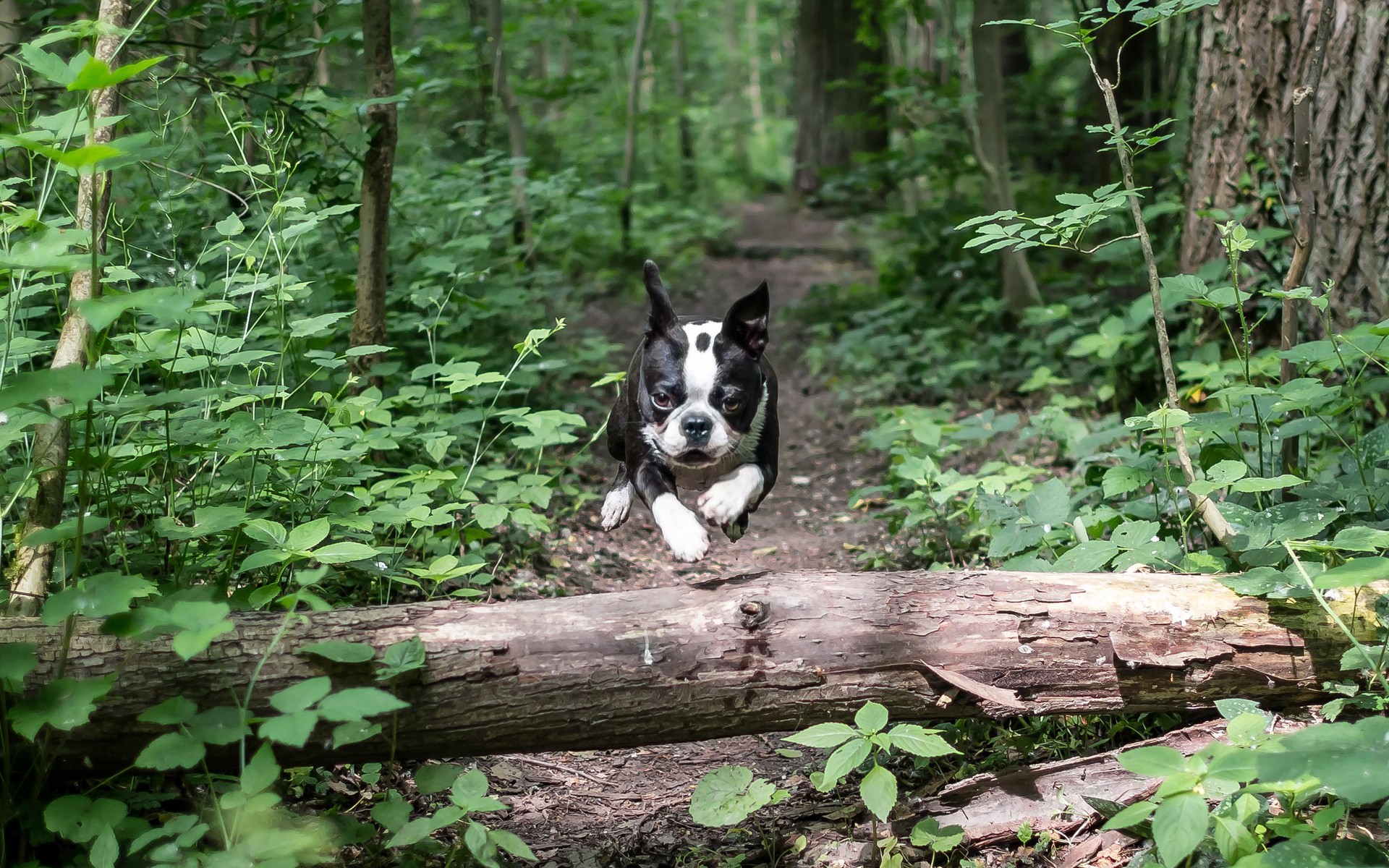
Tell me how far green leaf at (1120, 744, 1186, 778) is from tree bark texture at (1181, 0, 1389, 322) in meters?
3.31

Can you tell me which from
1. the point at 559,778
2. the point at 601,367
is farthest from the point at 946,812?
the point at 601,367

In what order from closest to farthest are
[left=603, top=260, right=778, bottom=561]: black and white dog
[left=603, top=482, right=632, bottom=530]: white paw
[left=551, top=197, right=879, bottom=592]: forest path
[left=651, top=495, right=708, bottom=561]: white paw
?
[left=651, top=495, right=708, bottom=561]: white paw < [left=603, top=260, right=778, bottom=561]: black and white dog < [left=603, top=482, right=632, bottom=530]: white paw < [left=551, top=197, right=879, bottom=592]: forest path

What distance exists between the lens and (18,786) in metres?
2.51

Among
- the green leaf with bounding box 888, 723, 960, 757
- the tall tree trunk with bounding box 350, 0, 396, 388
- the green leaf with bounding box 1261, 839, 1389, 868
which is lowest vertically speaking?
the green leaf with bounding box 888, 723, 960, 757

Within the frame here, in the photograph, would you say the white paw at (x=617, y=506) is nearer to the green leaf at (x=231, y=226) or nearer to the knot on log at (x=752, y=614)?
the knot on log at (x=752, y=614)

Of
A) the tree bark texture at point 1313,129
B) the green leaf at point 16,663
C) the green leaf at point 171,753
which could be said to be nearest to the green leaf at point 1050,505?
the tree bark texture at point 1313,129

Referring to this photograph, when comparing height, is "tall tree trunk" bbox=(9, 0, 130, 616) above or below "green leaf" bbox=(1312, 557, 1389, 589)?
above

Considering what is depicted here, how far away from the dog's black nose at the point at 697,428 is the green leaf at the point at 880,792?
1.60m

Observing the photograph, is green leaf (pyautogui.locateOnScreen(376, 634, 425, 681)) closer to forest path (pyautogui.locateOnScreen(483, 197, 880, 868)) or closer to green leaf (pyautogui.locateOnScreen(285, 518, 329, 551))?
green leaf (pyautogui.locateOnScreen(285, 518, 329, 551))

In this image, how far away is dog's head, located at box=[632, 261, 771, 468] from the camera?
3902mm

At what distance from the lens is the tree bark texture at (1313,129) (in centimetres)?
473

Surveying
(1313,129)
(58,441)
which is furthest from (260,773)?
(1313,129)

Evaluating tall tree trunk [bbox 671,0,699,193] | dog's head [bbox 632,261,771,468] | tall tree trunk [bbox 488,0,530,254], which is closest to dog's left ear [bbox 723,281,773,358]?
dog's head [bbox 632,261,771,468]

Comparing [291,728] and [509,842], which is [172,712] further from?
[509,842]
